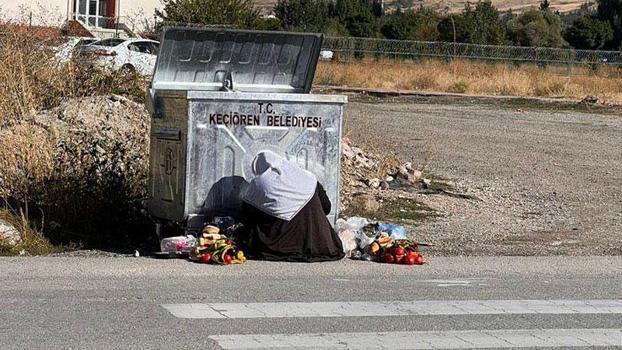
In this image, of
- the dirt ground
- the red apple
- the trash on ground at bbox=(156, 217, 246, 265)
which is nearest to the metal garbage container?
the trash on ground at bbox=(156, 217, 246, 265)

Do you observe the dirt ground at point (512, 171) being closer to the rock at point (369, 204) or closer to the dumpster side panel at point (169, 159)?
the rock at point (369, 204)

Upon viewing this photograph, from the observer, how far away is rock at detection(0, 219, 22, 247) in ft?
32.7

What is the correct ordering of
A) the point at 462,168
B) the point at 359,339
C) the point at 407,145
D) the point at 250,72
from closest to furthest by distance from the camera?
the point at 359,339 → the point at 250,72 → the point at 462,168 → the point at 407,145

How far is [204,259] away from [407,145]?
1177 centimetres

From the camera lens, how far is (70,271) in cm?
893

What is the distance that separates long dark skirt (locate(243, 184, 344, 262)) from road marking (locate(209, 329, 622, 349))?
2666 millimetres

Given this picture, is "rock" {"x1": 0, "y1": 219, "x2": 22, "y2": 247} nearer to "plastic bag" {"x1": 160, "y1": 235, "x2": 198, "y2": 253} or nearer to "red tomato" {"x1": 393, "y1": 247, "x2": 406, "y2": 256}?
"plastic bag" {"x1": 160, "y1": 235, "x2": 198, "y2": 253}

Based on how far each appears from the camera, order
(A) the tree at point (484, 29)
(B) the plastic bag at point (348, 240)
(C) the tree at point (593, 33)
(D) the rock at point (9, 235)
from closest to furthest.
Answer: (D) the rock at point (9, 235), (B) the plastic bag at point (348, 240), (A) the tree at point (484, 29), (C) the tree at point (593, 33)

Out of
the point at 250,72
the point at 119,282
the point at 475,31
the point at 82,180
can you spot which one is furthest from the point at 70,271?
the point at 475,31

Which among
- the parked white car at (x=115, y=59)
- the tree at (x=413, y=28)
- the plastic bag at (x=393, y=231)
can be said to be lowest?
the plastic bag at (x=393, y=231)

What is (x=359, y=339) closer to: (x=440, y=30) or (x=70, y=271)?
(x=70, y=271)

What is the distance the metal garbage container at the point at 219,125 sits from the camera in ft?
32.5

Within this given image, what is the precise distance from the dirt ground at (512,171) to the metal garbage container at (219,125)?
1820 mm

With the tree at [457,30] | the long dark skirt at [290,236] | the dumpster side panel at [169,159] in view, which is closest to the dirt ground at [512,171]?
the long dark skirt at [290,236]
